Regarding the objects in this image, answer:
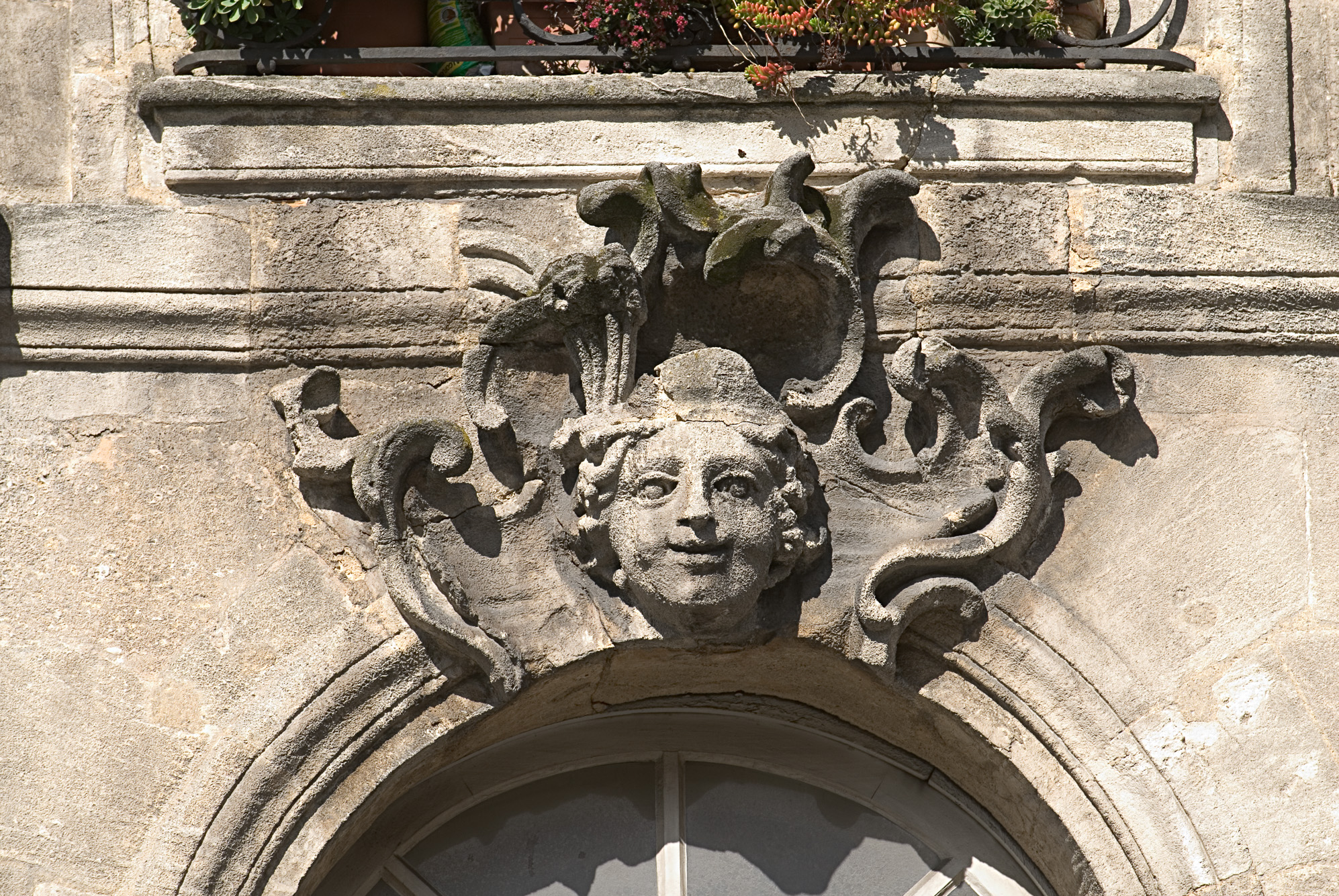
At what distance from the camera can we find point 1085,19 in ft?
13.3

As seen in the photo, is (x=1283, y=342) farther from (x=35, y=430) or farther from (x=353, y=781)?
(x=35, y=430)

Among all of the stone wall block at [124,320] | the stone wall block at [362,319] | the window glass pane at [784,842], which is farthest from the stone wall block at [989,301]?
the stone wall block at [124,320]

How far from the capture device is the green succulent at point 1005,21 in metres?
3.82

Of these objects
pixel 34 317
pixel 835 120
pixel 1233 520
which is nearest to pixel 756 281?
pixel 835 120

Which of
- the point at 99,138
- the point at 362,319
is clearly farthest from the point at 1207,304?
the point at 99,138

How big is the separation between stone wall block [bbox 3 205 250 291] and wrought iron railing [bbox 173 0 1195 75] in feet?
1.33

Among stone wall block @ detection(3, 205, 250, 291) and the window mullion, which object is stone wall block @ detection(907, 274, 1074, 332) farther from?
stone wall block @ detection(3, 205, 250, 291)

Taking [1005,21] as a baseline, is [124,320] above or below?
below

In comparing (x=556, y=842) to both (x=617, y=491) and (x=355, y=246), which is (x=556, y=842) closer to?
(x=617, y=491)

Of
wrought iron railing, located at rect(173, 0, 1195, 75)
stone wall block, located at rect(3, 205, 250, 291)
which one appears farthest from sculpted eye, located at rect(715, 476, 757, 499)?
stone wall block, located at rect(3, 205, 250, 291)

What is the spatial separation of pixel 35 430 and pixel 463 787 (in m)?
1.21

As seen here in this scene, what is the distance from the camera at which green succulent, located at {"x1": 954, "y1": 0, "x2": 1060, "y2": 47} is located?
382cm

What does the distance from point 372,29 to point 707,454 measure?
144 cm

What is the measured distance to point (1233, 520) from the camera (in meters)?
3.60
